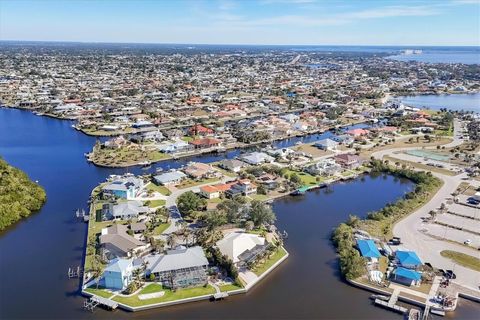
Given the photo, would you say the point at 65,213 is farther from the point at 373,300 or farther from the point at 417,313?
the point at 417,313

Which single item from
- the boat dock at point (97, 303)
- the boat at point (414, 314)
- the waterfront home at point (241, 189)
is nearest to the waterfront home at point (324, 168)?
the waterfront home at point (241, 189)

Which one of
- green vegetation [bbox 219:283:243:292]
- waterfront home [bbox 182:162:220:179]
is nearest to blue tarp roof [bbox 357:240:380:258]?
green vegetation [bbox 219:283:243:292]

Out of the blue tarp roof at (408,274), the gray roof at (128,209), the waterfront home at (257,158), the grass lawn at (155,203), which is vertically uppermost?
the waterfront home at (257,158)

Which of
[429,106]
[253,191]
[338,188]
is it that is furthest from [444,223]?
[429,106]

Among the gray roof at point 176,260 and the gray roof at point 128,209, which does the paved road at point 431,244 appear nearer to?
the gray roof at point 176,260

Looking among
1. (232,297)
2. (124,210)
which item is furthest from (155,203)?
(232,297)

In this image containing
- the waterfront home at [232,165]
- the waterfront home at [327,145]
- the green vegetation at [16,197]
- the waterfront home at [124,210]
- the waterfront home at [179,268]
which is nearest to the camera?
the waterfront home at [179,268]

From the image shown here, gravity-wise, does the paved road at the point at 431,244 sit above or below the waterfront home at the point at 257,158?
below
